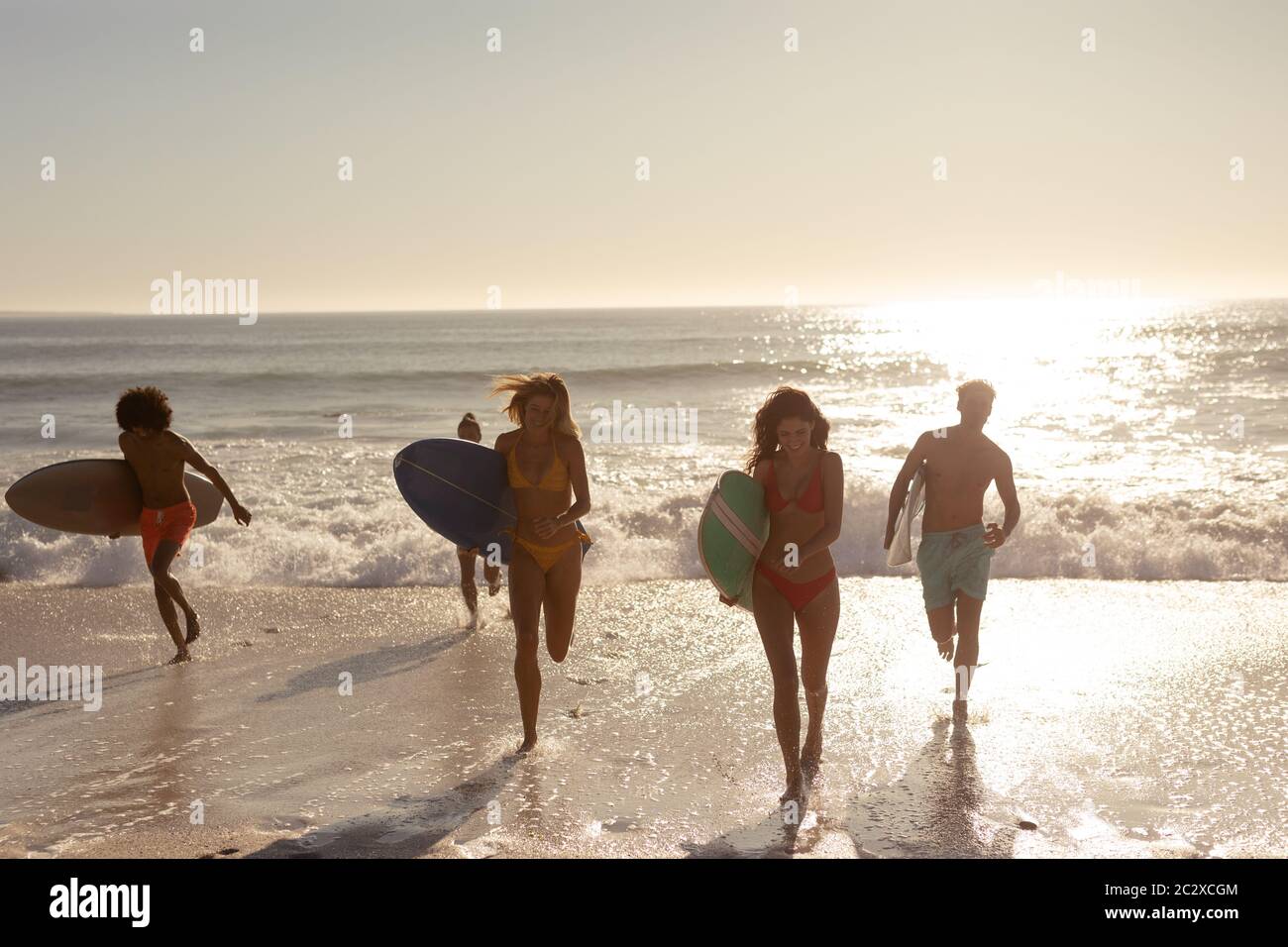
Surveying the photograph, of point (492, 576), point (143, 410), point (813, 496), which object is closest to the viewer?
point (813, 496)

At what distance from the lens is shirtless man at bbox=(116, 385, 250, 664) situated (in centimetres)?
690

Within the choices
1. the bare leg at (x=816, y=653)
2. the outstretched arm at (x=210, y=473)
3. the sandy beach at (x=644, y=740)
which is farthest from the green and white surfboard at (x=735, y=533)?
the outstretched arm at (x=210, y=473)

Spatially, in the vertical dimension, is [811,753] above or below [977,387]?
below

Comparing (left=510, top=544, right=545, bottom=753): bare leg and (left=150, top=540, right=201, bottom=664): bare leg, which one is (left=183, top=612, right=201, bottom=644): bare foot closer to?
(left=150, top=540, right=201, bottom=664): bare leg

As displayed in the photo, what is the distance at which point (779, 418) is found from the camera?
4598mm

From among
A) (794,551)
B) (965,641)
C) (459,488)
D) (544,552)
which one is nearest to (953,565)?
(965,641)

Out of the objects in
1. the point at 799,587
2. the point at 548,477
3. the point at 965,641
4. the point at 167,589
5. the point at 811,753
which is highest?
the point at 548,477

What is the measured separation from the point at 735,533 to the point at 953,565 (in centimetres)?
170

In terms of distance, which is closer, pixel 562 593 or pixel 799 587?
pixel 799 587

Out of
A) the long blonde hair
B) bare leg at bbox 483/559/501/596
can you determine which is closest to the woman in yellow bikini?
the long blonde hair

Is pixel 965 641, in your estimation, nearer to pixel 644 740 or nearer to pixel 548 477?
pixel 644 740

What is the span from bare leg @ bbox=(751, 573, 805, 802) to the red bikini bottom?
24 millimetres

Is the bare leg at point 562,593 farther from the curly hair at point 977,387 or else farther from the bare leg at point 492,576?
the bare leg at point 492,576
